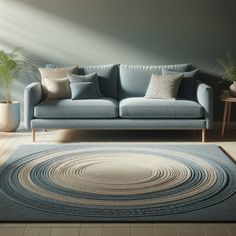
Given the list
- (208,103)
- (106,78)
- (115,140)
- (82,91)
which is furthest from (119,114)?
(208,103)

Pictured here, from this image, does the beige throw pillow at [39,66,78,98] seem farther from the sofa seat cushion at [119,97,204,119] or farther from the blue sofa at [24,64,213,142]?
the sofa seat cushion at [119,97,204,119]

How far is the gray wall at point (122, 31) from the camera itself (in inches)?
205

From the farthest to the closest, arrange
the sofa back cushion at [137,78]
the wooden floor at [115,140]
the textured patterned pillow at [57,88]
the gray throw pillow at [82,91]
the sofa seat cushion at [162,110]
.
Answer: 1. the sofa back cushion at [137,78]
2. the textured patterned pillow at [57,88]
3. the gray throw pillow at [82,91]
4. the sofa seat cushion at [162,110]
5. the wooden floor at [115,140]

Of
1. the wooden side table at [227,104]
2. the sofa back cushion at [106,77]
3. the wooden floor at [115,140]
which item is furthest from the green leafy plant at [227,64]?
the sofa back cushion at [106,77]

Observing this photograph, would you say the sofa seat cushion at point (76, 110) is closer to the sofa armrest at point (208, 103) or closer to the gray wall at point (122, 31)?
the sofa armrest at point (208, 103)

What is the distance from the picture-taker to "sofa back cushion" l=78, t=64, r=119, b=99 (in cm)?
505

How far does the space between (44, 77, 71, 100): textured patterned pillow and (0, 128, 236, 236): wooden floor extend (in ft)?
1.64

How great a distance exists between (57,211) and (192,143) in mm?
2319

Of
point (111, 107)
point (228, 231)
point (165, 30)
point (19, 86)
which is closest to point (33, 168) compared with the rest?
point (111, 107)

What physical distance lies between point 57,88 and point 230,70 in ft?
6.98

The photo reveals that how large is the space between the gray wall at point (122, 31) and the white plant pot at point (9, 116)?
569 mm

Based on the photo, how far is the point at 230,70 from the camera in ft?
16.1

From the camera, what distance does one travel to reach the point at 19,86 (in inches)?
212

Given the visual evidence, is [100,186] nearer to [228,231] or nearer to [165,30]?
[228,231]
